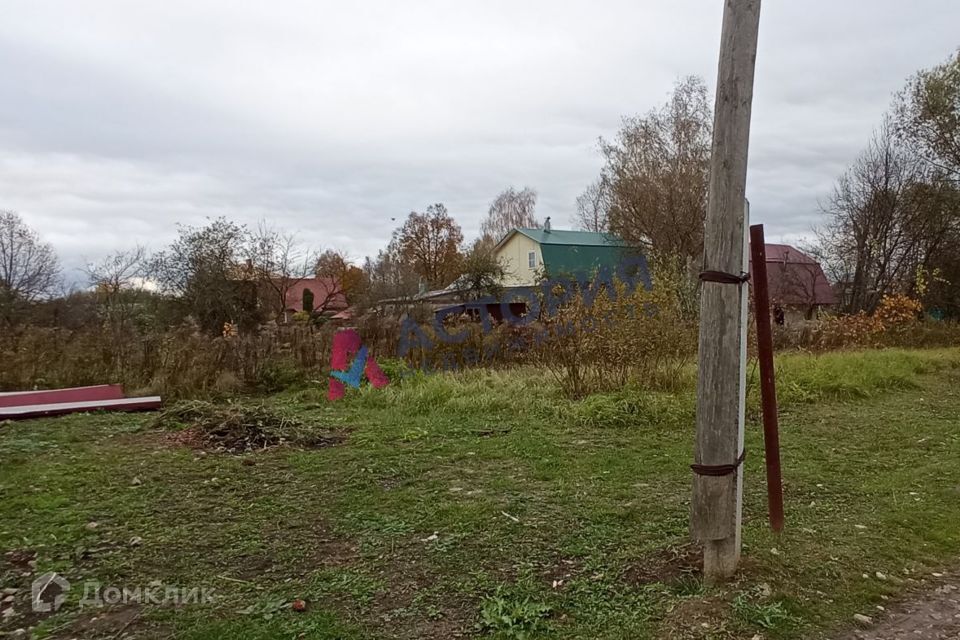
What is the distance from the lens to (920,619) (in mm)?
2400

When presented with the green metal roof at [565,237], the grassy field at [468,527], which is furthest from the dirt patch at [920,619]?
the green metal roof at [565,237]

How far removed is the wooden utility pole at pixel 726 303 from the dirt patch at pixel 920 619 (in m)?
0.52

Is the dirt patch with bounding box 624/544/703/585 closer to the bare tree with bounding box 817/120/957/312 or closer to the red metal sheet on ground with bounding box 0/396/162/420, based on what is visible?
the red metal sheet on ground with bounding box 0/396/162/420

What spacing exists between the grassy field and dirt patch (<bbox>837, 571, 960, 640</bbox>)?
0.21 feet

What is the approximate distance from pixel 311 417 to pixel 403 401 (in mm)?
1142

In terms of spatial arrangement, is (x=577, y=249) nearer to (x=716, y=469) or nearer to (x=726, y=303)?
(x=726, y=303)

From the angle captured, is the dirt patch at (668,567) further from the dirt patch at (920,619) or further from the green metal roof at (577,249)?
the green metal roof at (577,249)

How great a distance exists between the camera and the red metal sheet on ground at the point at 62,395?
700 cm

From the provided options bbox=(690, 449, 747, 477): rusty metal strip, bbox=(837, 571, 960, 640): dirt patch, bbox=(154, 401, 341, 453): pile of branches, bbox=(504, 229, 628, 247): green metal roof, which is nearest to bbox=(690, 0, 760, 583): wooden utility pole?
bbox=(690, 449, 747, 477): rusty metal strip

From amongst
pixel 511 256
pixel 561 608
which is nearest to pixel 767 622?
pixel 561 608

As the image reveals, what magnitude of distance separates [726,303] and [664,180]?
60.2 feet

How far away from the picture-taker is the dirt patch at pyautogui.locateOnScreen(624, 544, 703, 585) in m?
2.62

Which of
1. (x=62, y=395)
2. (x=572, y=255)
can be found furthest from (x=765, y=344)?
(x=572, y=255)

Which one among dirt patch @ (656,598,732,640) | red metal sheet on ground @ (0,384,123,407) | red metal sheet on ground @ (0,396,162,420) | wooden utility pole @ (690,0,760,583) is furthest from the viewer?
red metal sheet on ground @ (0,384,123,407)
